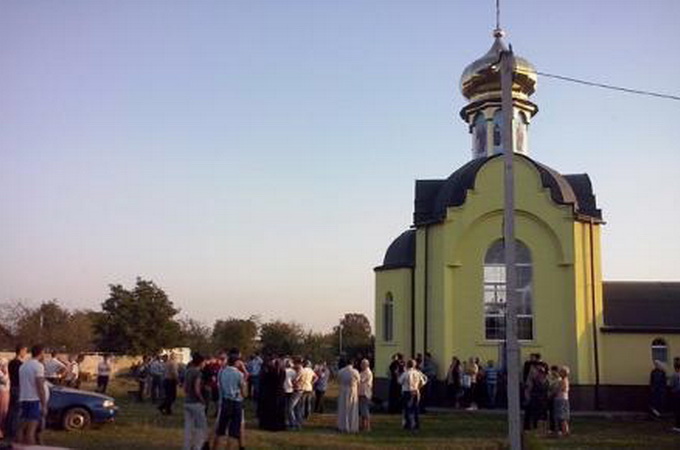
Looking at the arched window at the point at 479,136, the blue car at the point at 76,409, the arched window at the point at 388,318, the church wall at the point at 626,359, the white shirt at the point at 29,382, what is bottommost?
the blue car at the point at 76,409

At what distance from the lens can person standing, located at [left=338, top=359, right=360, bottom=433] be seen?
60.2ft

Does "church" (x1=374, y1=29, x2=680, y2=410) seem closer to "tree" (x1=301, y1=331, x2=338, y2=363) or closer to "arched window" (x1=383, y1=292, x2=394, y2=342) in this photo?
"arched window" (x1=383, y1=292, x2=394, y2=342)

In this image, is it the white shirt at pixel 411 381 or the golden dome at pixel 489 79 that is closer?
the white shirt at pixel 411 381

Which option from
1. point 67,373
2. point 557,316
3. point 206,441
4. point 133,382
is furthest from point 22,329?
point 206,441

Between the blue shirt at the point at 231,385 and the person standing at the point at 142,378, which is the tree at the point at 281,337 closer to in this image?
the person standing at the point at 142,378

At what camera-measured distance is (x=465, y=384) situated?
78.2 feet

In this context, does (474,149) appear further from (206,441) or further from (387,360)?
(206,441)

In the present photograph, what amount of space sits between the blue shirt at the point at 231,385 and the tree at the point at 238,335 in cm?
4072

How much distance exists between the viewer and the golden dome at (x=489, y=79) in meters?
30.8

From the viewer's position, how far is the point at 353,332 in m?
70.2

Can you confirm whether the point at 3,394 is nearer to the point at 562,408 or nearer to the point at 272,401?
the point at 272,401

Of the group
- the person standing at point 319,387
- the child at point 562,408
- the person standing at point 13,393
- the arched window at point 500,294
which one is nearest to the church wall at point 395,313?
the arched window at point 500,294

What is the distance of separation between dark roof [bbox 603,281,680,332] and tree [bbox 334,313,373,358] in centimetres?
2619

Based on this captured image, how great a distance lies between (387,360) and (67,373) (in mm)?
10529
